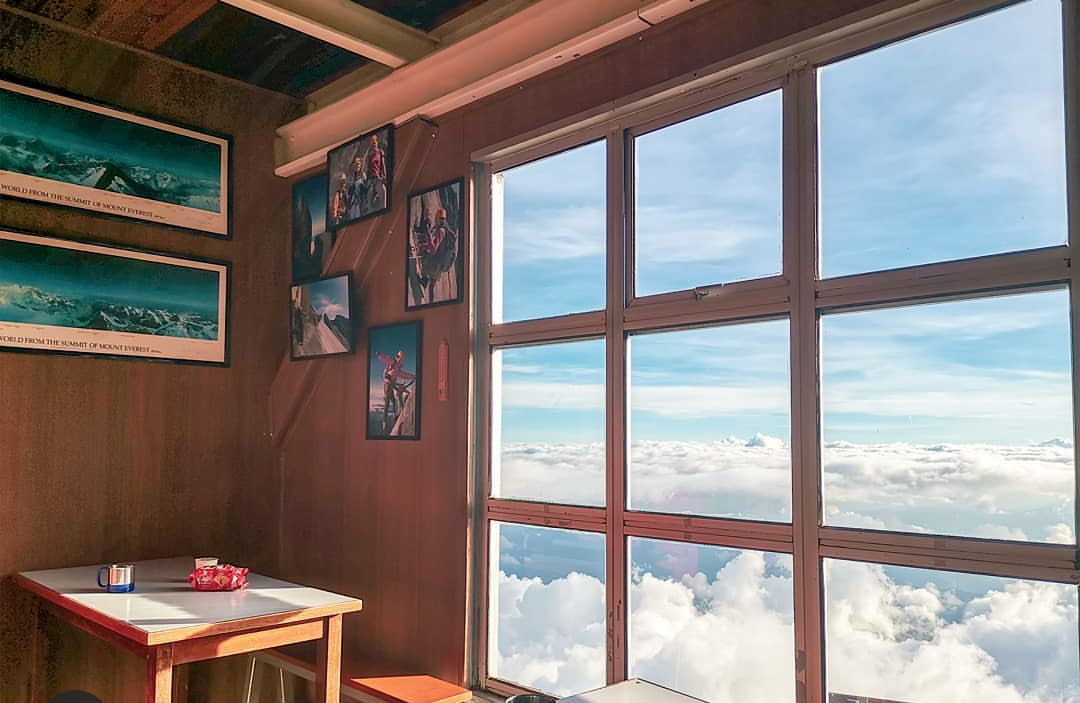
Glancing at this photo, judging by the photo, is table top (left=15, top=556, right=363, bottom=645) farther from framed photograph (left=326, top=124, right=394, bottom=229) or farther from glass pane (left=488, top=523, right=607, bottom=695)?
framed photograph (left=326, top=124, right=394, bottom=229)

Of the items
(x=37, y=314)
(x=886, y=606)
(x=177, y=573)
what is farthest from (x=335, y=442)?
(x=886, y=606)

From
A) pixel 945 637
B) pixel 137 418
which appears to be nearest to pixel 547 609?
pixel 945 637

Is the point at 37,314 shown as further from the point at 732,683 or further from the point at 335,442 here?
the point at 732,683

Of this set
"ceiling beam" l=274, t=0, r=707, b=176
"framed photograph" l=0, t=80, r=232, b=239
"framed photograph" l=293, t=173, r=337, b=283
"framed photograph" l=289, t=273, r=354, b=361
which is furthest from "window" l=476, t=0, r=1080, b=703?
"framed photograph" l=0, t=80, r=232, b=239

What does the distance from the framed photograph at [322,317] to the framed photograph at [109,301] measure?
34 centimetres

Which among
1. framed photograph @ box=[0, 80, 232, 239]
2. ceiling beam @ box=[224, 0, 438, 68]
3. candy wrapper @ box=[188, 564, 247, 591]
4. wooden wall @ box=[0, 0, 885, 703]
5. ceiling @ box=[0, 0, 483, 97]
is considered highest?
ceiling @ box=[0, 0, 483, 97]

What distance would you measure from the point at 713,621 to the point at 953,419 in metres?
0.90

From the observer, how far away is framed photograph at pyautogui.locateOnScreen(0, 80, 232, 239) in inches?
138

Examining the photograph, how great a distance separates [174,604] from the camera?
9.18ft

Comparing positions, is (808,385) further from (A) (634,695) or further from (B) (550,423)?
(B) (550,423)

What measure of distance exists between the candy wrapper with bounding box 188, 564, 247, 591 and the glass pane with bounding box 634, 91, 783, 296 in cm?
178

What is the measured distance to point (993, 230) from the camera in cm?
195

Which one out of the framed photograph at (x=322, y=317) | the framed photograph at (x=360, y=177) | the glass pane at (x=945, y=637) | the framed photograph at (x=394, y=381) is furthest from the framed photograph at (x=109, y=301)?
the glass pane at (x=945, y=637)

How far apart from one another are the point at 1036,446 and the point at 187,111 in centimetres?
376
